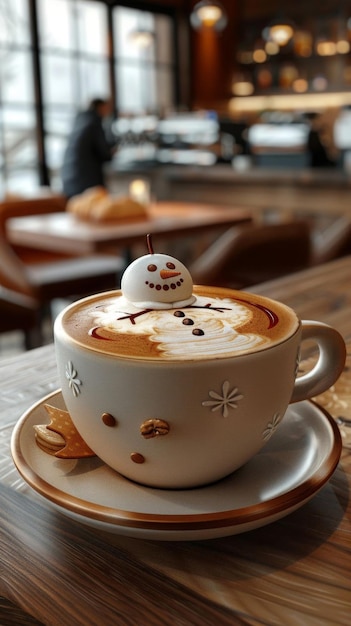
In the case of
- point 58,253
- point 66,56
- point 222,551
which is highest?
point 66,56

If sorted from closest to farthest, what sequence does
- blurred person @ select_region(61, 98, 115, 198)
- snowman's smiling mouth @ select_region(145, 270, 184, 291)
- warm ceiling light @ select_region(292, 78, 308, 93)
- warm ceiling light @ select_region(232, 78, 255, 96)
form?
snowman's smiling mouth @ select_region(145, 270, 184, 291) → blurred person @ select_region(61, 98, 115, 198) → warm ceiling light @ select_region(292, 78, 308, 93) → warm ceiling light @ select_region(232, 78, 255, 96)

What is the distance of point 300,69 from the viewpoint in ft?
29.2

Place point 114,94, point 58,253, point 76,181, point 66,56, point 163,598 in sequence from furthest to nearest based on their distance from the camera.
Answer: point 114,94 < point 66,56 < point 76,181 < point 58,253 < point 163,598

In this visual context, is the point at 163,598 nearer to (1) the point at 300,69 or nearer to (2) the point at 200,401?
(2) the point at 200,401

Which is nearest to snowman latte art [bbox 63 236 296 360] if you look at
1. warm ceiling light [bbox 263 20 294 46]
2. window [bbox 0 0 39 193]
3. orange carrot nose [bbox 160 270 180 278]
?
orange carrot nose [bbox 160 270 180 278]

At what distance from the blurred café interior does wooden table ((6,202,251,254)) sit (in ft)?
0.15

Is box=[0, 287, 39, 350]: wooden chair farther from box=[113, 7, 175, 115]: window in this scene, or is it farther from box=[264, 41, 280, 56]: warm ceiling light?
box=[264, 41, 280, 56]: warm ceiling light

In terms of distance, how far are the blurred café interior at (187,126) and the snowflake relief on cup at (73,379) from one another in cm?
128

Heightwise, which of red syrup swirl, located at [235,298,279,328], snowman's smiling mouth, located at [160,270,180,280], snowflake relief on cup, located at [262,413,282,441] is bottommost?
snowflake relief on cup, located at [262,413,282,441]

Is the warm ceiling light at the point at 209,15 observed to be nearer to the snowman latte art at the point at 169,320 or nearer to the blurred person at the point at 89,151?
the blurred person at the point at 89,151

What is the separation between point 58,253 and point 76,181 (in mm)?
1958

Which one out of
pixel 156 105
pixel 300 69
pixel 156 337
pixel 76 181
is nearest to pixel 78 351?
pixel 156 337

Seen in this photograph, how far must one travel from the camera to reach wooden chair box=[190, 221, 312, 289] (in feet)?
5.63

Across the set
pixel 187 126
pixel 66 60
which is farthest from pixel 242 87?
pixel 187 126
